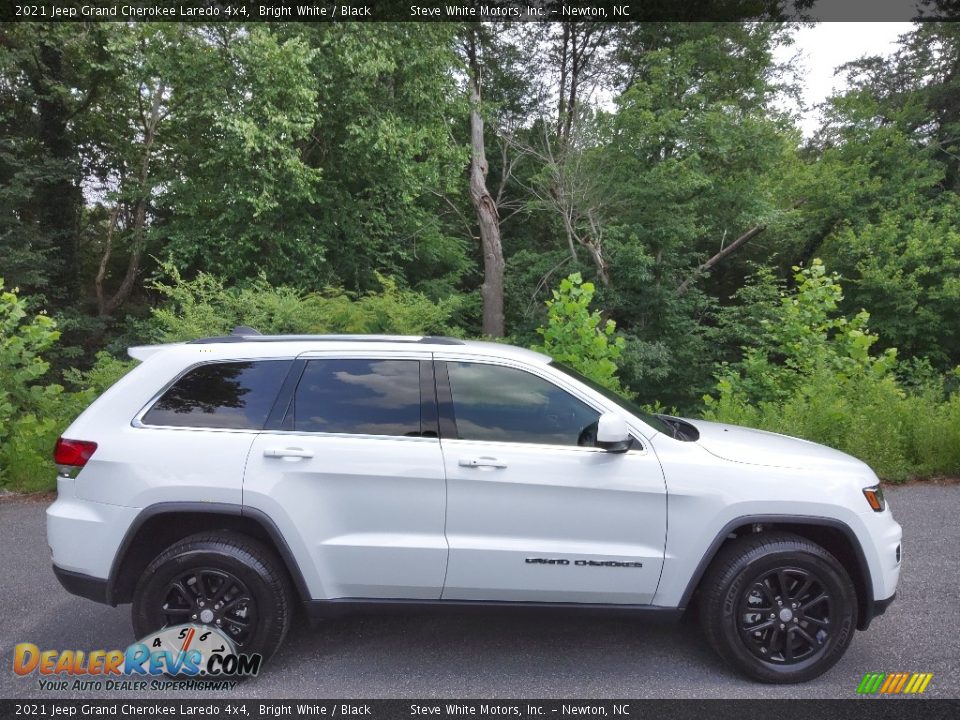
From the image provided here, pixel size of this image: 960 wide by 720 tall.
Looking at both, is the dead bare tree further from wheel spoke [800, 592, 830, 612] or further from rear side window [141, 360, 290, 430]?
wheel spoke [800, 592, 830, 612]

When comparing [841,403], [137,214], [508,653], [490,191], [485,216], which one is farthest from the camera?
[490,191]

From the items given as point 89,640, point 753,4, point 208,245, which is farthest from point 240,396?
point 753,4

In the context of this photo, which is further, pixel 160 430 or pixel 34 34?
pixel 34 34

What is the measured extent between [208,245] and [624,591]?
13.7 meters

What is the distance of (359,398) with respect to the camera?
12.0 feet

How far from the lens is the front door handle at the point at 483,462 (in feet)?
11.2

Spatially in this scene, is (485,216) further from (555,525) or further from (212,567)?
(212,567)

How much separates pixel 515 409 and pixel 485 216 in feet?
54.9

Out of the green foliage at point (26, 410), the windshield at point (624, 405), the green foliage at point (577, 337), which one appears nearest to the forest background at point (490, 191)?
the green foliage at point (577, 337)

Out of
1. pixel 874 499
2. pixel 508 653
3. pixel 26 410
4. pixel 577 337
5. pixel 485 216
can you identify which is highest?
pixel 485 216

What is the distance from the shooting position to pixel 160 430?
3578mm

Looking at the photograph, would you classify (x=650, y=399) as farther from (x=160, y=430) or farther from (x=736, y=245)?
(x=160, y=430)

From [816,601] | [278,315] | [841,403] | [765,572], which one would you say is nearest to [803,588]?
[816,601]

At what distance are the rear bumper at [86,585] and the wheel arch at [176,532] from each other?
0.03 m
